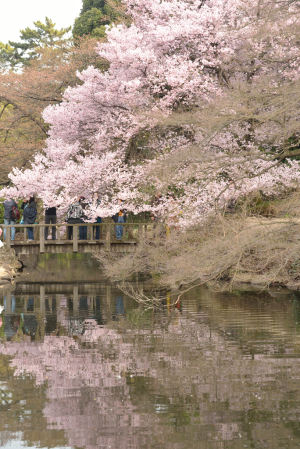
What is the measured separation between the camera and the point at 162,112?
786 inches

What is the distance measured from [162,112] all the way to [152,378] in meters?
12.8

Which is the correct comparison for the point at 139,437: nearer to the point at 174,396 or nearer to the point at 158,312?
the point at 174,396

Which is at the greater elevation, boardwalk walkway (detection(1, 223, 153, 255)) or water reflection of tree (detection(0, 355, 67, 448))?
boardwalk walkway (detection(1, 223, 153, 255))

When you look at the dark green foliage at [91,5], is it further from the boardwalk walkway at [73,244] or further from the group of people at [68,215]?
the boardwalk walkway at [73,244]

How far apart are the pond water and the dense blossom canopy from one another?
15.7 ft

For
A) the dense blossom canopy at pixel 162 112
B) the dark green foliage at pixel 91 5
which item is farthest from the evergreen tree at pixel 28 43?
the dense blossom canopy at pixel 162 112

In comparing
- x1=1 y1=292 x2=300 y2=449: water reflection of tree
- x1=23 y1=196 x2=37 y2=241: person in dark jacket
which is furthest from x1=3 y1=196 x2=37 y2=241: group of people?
x1=1 y1=292 x2=300 y2=449: water reflection of tree

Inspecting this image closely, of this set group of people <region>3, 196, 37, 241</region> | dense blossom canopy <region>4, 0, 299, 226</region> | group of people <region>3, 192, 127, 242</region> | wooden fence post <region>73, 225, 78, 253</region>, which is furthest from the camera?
group of people <region>3, 196, 37, 241</region>

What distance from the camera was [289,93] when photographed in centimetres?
1414

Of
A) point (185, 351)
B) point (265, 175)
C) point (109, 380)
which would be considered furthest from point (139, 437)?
point (265, 175)

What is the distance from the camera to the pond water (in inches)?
237

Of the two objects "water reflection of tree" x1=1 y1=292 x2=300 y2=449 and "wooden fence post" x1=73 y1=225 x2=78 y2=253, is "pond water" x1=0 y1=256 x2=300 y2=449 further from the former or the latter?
"wooden fence post" x1=73 y1=225 x2=78 y2=253

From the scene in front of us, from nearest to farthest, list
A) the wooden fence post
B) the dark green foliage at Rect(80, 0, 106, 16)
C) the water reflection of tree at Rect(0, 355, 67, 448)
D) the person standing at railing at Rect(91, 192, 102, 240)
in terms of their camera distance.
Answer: the water reflection of tree at Rect(0, 355, 67, 448) → the person standing at railing at Rect(91, 192, 102, 240) → the wooden fence post → the dark green foliage at Rect(80, 0, 106, 16)

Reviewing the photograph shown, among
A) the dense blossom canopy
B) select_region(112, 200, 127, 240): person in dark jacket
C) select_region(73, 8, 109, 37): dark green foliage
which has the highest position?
select_region(73, 8, 109, 37): dark green foliage
